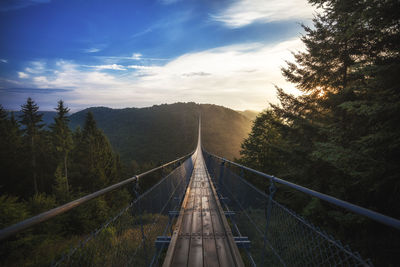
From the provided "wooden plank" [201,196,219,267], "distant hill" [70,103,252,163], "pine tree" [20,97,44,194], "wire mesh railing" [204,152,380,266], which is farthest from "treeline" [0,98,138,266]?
"distant hill" [70,103,252,163]

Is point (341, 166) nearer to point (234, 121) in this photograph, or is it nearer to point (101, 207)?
point (101, 207)

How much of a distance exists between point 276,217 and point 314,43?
32.5 feet

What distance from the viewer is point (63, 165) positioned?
1106 inches

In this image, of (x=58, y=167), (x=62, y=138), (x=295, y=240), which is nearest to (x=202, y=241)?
(x=295, y=240)

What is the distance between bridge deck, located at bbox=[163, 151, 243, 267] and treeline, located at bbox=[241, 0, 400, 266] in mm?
3930

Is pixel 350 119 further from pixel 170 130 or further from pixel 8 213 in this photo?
pixel 170 130

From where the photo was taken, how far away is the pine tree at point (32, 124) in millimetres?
27000

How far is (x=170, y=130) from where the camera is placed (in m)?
104

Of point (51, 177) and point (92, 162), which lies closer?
point (92, 162)

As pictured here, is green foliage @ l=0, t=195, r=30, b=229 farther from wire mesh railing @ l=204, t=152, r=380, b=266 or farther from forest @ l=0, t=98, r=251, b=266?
wire mesh railing @ l=204, t=152, r=380, b=266

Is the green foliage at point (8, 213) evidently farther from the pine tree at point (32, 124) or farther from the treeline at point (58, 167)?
the pine tree at point (32, 124)

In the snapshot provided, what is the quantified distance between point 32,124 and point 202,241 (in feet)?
115

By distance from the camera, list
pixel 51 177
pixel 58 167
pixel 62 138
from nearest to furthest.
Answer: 1. pixel 58 167
2. pixel 62 138
3. pixel 51 177

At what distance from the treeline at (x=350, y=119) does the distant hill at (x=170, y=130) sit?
57.6 m
